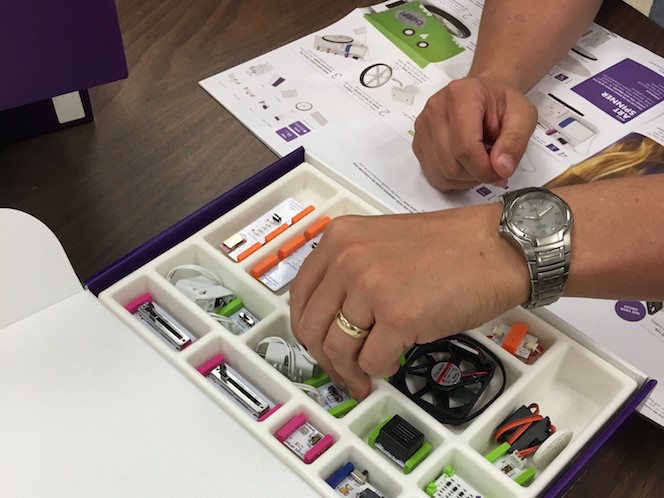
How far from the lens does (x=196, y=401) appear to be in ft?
1.95

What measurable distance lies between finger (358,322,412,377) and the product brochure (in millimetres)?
219

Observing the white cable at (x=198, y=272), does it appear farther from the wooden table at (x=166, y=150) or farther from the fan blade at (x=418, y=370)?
the fan blade at (x=418, y=370)

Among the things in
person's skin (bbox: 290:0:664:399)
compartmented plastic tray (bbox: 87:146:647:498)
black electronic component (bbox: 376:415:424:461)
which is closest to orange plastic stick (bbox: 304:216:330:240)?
compartmented plastic tray (bbox: 87:146:647:498)

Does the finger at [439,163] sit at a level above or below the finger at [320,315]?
below

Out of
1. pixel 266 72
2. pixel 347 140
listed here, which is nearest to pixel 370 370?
pixel 347 140

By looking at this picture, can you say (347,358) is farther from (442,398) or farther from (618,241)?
(618,241)

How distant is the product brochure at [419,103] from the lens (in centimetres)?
87

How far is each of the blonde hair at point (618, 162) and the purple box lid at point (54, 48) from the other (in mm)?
511

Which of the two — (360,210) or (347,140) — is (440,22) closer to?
(347,140)

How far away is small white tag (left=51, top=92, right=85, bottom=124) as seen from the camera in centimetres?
88

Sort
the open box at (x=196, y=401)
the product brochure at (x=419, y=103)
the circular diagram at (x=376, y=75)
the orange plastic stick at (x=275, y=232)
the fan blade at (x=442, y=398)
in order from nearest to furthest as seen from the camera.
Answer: the open box at (x=196, y=401), the fan blade at (x=442, y=398), the orange plastic stick at (x=275, y=232), the product brochure at (x=419, y=103), the circular diagram at (x=376, y=75)

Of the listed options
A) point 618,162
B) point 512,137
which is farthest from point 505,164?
point 618,162

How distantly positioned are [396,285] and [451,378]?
12 cm

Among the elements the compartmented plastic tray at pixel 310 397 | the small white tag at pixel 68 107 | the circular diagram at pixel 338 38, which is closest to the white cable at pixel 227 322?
the compartmented plastic tray at pixel 310 397
